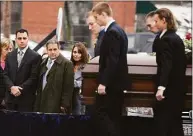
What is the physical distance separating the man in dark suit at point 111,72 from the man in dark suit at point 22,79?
852mm

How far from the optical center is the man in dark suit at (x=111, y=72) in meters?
5.07

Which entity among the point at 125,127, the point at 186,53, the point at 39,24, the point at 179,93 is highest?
the point at 39,24

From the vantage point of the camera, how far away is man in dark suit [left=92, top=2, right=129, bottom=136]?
5.07 meters

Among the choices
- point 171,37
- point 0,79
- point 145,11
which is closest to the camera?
point 171,37

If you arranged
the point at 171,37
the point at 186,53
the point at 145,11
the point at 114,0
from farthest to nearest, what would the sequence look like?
the point at 145,11 → the point at 114,0 → the point at 186,53 → the point at 171,37

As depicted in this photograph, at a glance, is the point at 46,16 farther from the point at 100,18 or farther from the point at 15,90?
the point at 100,18

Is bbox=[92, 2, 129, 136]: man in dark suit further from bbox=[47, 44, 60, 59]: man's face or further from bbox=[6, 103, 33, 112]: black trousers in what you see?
bbox=[6, 103, 33, 112]: black trousers

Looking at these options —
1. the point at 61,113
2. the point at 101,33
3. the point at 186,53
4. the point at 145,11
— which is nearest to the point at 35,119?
the point at 61,113

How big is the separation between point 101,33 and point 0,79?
47.9 inches

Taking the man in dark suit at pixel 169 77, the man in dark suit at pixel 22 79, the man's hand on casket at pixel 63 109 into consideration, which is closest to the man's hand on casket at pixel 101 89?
the man in dark suit at pixel 169 77

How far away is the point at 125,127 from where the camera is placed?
554 centimetres

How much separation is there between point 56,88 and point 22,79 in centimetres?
44

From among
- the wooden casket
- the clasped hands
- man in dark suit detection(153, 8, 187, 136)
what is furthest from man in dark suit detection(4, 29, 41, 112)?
man in dark suit detection(153, 8, 187, 136)

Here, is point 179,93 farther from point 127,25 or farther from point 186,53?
point 127,25
